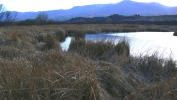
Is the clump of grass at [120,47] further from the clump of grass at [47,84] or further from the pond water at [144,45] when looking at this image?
the clump of grass at [47,84]

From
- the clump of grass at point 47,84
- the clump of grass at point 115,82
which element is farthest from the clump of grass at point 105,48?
the clump of grass at point 47,84

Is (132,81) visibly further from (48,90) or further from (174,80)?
(48,90)

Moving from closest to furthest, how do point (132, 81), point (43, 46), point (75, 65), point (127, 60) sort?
1. point (75, 65)
2. point (132, 81)
3. point (127, 60)
4. point (43, 46)

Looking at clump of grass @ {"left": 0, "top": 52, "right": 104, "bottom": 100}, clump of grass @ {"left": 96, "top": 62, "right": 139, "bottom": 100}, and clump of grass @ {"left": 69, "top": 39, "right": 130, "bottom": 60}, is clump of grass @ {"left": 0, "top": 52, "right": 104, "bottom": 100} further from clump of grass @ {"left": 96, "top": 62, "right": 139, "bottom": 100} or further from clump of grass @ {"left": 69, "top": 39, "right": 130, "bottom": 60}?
clump of grass @ {"left": 69, "top": 39, "right": 130, "bottom": 60}

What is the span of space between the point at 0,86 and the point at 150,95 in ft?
5.00

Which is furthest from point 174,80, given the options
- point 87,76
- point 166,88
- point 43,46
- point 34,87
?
point 43,46

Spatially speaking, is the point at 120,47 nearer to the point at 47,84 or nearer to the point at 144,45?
the point at 144,45

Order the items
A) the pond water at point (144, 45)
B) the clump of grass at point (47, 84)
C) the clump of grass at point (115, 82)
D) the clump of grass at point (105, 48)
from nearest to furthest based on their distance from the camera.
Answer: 1. the clump of grass at point (47, 84)
2. the clump of grass at point (115, 82)
3. the clump of grass at point (105, 48)
4. the pond water at point (144, 45)

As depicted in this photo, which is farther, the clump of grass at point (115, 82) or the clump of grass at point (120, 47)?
the clump of grass at point (120, 47)

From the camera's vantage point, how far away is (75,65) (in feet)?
9.22

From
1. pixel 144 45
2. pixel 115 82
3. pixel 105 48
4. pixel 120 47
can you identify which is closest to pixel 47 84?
pixel 115 82

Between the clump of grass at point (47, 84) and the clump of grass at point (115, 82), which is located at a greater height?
the clump of grass at point (47, 84)

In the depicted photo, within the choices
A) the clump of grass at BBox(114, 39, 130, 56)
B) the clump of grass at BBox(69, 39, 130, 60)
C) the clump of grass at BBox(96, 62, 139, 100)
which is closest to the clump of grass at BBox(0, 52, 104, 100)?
the clump of grass at BBox(96, 62, 139, 100)

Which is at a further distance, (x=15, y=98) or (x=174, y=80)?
(x=174, y=80)
